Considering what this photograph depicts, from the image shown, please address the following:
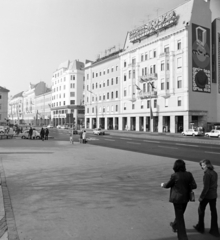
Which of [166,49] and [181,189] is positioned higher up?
[166,49]

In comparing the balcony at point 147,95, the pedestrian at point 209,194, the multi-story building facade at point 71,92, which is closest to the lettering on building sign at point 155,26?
the balcony at point 147,95

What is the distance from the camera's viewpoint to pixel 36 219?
5719mm

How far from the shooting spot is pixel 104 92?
244 ft

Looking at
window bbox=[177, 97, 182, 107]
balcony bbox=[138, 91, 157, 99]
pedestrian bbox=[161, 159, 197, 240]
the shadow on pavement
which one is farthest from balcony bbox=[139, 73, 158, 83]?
pedestrian bbox=[161, 159, 197, 240]

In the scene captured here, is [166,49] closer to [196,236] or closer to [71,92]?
[71,92]

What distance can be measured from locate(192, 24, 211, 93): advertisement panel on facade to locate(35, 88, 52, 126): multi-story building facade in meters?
72.9

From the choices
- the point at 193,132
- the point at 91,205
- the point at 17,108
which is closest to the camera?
the point at 91,205

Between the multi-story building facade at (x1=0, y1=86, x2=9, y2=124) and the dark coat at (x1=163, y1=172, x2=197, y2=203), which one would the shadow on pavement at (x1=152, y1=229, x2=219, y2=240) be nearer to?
the dark coat at (x1=163, y1=172, x2=197, y2=203)

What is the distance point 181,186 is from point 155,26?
55.6 m

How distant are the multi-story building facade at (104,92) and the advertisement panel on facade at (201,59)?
2292cm

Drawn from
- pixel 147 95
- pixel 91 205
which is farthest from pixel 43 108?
pixel 91 205

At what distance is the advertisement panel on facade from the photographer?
163 ft

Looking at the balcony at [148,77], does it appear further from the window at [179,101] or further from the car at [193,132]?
the car at [193,132]

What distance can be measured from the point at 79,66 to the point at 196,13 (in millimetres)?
55442
